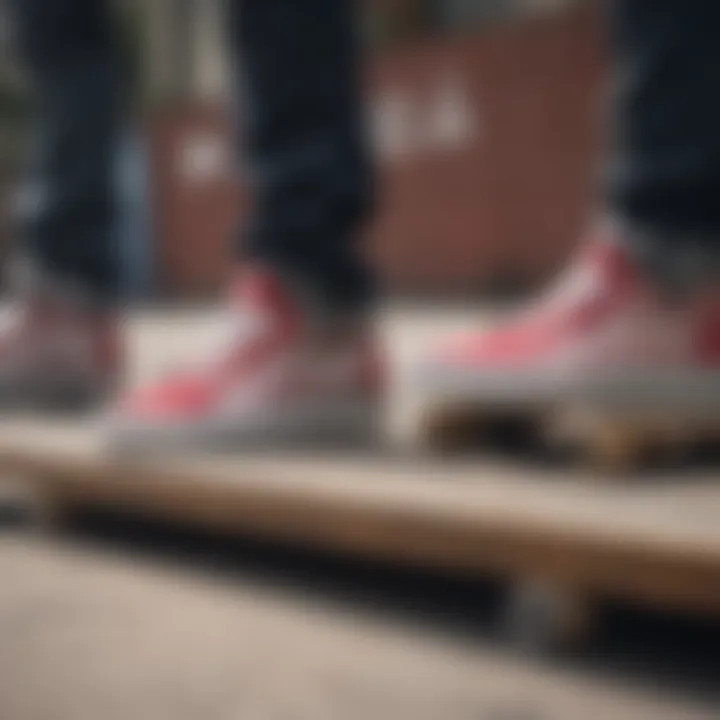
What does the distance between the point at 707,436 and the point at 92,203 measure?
629 millimetres

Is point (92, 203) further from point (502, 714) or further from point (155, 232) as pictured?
point (155, 232)

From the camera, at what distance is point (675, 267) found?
2.34ft

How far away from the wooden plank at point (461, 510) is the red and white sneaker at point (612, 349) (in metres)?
0.05

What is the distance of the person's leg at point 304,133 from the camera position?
2.78 ft

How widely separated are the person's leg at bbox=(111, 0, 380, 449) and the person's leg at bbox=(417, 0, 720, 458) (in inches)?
7.1

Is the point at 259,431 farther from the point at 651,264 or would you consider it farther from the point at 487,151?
the point at 487,151

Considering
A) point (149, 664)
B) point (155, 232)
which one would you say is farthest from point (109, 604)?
point (155, 232)

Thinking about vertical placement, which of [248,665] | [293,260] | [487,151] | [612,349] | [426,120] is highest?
[426,120]

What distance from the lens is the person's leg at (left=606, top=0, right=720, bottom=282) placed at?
0.68 m

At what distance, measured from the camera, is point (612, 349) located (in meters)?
0.71

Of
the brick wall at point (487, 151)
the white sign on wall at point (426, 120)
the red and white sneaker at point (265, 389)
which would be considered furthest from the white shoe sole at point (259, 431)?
the white sign on wall at point (426, 120)

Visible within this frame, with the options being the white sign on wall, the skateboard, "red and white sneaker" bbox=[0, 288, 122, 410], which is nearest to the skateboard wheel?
the skateboard

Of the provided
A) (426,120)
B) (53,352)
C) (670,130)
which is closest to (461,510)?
(670,130)

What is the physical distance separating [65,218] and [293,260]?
0.33m
